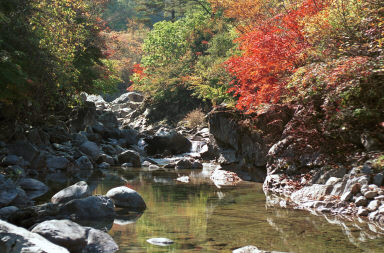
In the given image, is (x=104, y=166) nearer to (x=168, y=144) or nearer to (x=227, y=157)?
(x=227, y=157)

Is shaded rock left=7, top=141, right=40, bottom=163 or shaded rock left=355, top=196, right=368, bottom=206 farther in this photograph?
shaded rock left=7, top=141, right=40, bottom=163

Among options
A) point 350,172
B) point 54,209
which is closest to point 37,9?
point 54,209

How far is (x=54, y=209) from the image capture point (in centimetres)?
800

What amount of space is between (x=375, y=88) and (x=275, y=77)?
4.18 m

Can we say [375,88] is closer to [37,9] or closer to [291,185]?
[291,185]

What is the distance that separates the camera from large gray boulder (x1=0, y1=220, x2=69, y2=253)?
5.12m

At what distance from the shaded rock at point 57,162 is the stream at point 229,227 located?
4.98 metres

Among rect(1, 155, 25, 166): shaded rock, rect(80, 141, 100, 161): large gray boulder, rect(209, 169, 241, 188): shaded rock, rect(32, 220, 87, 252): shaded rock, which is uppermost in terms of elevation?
rect(80, 141, 100, 161): large gray boulder

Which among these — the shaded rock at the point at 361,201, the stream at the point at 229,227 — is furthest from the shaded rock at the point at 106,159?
the shaded rock at the point at 361,201

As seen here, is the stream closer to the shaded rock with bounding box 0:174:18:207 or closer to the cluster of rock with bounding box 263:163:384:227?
the cluster of rock with bounding box 263:163:384:227

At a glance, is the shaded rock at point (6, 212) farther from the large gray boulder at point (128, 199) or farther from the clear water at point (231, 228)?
the large gray boulder at point (128, 199)

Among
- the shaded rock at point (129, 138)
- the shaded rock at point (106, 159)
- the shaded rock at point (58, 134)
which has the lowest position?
the shaded rock at point (106, 159)

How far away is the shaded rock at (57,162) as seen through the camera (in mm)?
16234

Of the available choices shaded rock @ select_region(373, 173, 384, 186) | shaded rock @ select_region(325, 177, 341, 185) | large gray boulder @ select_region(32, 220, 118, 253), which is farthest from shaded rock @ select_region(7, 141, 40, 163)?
shaded rock @ select_region(373, 173, 384, 186)
